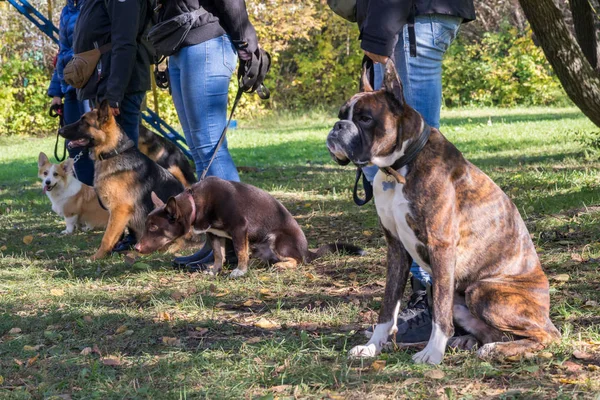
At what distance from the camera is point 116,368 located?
12.0 ft

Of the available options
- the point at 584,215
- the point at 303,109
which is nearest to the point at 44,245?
the point at 584,215

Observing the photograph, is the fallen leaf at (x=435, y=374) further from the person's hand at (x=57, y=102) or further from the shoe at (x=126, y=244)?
the person's hand at (x=57, y=102)

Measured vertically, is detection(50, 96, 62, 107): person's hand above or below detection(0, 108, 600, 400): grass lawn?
above

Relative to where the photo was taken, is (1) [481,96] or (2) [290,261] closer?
(2) [290,261]

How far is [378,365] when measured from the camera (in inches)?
136

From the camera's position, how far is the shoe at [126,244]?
6.94m

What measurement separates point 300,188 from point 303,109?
14889mm

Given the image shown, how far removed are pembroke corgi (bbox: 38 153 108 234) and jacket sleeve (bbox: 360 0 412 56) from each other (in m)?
5.09

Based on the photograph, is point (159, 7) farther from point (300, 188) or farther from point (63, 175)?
point (300, 188)

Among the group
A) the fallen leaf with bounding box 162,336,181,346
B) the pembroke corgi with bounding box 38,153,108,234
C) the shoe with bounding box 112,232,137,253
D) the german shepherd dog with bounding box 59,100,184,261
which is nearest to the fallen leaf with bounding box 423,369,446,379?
the fallen leaf with bounding box 162,336,181,346

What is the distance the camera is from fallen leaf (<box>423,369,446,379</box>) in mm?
3279

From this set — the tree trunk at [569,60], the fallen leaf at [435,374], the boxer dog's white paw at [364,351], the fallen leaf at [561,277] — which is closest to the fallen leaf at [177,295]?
the boxer dog's white paw at [364,351]

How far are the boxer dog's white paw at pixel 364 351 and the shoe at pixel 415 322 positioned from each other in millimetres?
252

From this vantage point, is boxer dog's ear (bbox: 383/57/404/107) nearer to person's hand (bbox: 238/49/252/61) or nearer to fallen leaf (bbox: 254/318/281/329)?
fallen leaf (bbox: 254/318/281/329)
